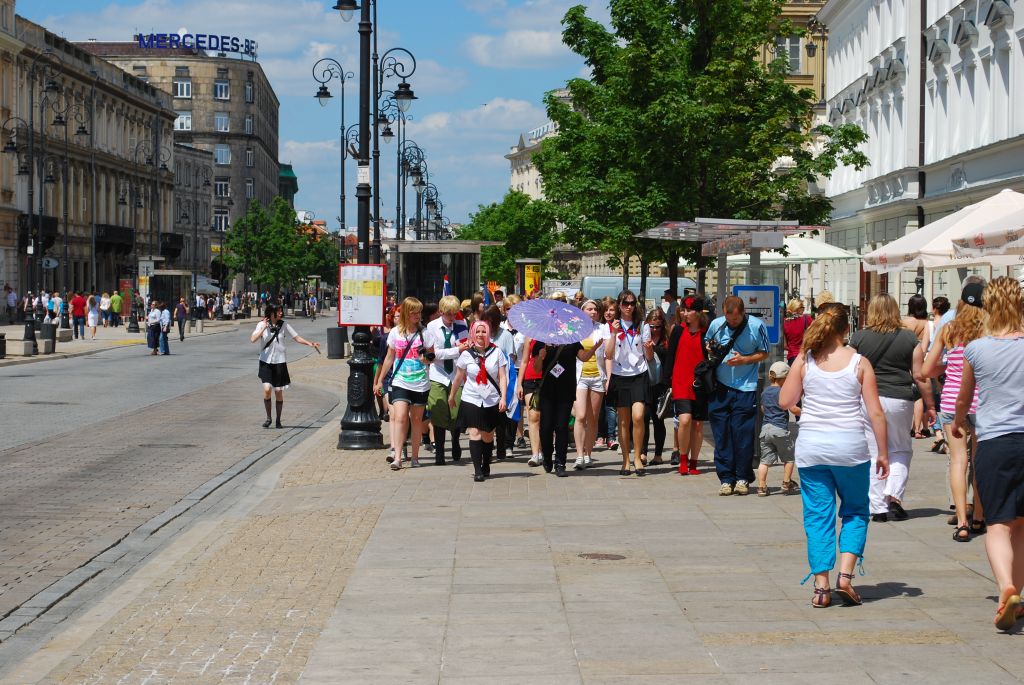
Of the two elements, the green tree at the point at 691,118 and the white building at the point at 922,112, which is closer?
the green tree at the point at 691,118

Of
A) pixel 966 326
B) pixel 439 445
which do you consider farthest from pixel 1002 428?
pixel 439 445

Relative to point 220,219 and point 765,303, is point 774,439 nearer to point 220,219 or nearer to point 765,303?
point 765,303

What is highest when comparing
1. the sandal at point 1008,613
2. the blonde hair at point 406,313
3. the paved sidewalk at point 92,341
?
the blonde hair at point 406,313

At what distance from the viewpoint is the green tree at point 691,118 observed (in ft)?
86.9

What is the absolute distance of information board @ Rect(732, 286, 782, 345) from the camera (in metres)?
17.0

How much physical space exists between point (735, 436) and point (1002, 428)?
5456 millimetres

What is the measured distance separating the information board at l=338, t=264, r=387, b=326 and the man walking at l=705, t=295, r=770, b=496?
20.7 ft

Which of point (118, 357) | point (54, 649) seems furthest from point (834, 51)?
point (54, 649)

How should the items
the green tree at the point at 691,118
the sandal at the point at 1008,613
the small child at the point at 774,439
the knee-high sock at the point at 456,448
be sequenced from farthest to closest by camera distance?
the green tree at the point at 691,118 < the knee-high sock at the point at 456,448 < the small child at the point at 774,439 < the sandal at the point at 1008,613

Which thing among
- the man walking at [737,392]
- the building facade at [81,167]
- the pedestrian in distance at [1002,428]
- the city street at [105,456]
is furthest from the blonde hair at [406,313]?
the building facade at [81,167]

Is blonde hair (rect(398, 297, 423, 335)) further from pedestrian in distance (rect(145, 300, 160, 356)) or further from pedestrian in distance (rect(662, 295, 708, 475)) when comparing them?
pedestrian in distance (rect(145, 300, 160, 356))

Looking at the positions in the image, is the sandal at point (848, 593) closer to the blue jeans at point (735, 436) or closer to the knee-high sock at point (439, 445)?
the blue jeans at point (735, 436)

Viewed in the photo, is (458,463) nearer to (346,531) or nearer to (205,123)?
(346,531)

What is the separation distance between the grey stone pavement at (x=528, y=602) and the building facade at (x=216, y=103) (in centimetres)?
12186
